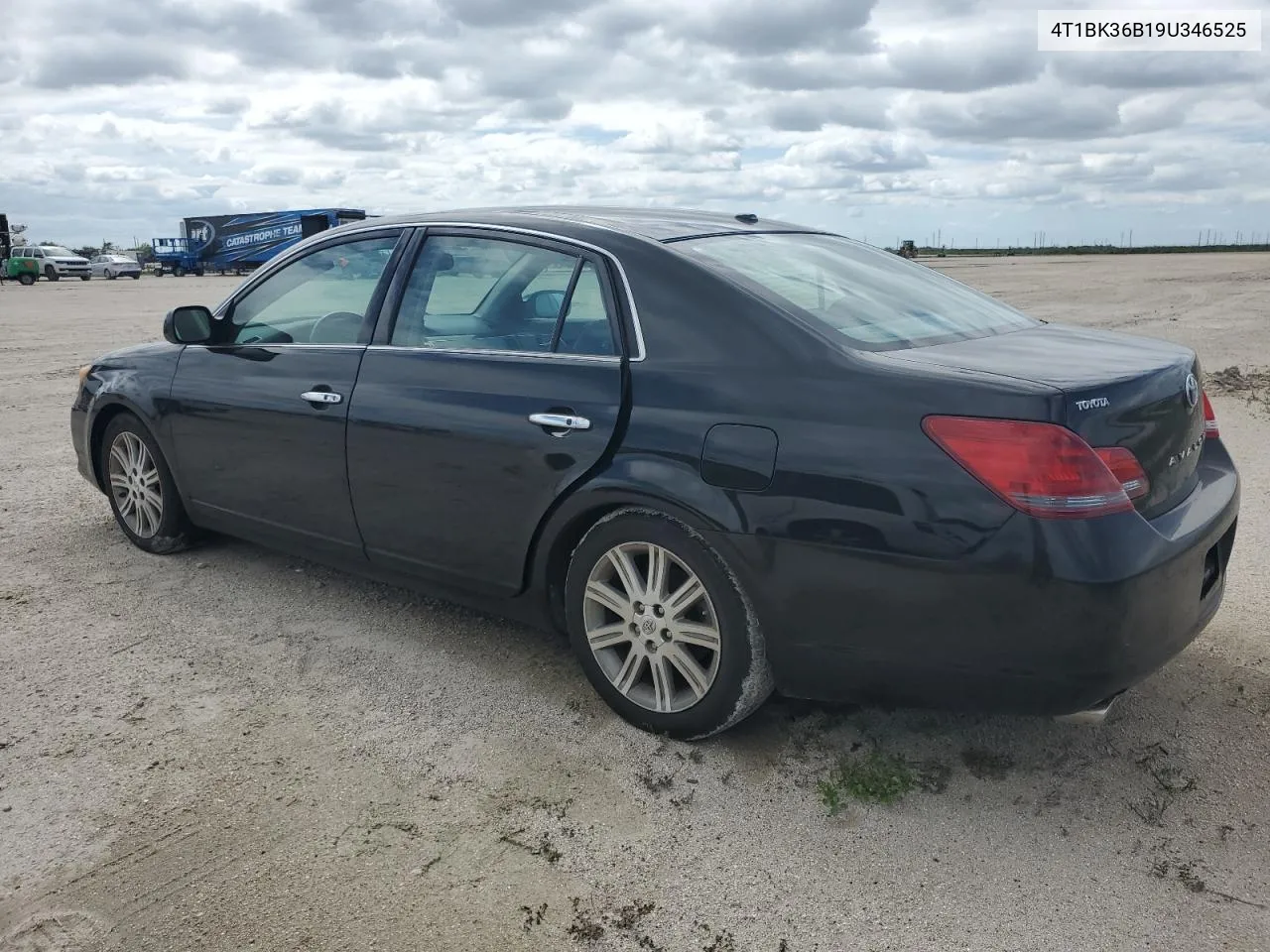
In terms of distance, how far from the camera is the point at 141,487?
5.12m

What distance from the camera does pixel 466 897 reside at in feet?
8.42

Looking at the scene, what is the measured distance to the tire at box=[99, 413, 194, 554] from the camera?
498 centimetres

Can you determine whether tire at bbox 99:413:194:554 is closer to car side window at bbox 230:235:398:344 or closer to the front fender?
the front fender

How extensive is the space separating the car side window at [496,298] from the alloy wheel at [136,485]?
1.88m

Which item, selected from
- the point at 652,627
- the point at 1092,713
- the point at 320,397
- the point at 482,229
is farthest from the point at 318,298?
the point at 1092,713

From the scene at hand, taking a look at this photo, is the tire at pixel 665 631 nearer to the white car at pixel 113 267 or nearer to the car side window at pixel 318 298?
the car side window at pixel 318 298

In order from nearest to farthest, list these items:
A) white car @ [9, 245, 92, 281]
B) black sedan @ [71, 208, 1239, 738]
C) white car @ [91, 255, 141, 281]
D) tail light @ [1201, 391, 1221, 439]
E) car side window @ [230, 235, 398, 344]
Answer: black sedan @ [71, 208, 1239, 738]
tail light @ [1201, 391, 1221, 439]
car side window @ [230, 235, 398, 344]
white car @ [9, 245, 92, 281]
white car @ [91, 255, 141, 281]

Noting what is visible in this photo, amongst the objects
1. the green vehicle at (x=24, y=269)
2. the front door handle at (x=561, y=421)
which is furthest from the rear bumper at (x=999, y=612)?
the green vehicle at (x=24, y=269)

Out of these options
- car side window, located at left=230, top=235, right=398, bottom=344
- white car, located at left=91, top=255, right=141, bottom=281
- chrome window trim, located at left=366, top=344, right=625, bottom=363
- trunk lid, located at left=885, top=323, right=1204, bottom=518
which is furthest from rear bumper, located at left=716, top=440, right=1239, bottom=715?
white car, located at left=91, top=255, right=141, bottom=281

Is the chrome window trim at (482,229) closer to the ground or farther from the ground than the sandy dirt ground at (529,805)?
farther from the ground

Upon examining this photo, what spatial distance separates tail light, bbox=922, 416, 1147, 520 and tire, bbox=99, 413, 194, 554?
374cm

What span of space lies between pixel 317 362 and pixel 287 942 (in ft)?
7.60

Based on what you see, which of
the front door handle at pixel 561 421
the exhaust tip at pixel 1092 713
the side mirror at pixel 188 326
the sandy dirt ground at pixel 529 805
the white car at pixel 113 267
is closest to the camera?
the sandy dirt ground at pixel 529 805

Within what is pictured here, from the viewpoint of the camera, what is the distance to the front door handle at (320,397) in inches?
158
